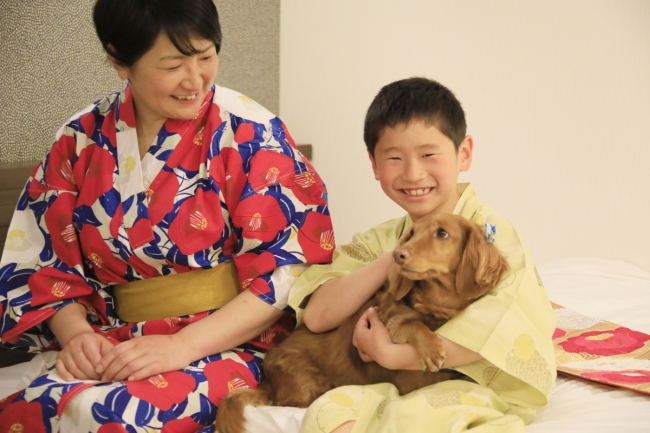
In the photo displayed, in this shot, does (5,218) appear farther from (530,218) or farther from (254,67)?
(530,218)

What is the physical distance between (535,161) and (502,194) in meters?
0.18

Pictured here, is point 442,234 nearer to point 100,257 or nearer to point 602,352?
point 602,352

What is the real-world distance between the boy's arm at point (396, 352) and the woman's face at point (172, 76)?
0.65 m

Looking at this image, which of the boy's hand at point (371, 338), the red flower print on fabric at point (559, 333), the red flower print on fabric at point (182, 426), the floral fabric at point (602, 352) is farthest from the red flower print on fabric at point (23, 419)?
the red flower print on fabric at point (559, 333)

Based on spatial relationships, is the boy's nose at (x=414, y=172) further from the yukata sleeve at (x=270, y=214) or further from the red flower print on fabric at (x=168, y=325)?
the red flower print on fabric at (x=168, y=325)

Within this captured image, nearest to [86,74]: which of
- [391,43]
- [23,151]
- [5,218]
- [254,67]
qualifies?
[23,151]

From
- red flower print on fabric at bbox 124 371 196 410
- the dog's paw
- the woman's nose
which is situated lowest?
red flower print on fabric at bbox 124 371 196 410

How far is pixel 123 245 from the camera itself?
5.26 feet

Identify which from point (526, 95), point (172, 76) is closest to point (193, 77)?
point (172, 76)

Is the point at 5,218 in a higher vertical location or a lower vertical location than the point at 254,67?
lower

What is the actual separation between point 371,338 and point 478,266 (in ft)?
0.80

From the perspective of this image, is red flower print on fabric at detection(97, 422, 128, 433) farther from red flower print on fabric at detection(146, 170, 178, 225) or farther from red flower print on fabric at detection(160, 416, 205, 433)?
red flower print on fabric at detection(146, 170, 178, 225)

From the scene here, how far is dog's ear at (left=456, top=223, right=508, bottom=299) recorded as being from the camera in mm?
1271

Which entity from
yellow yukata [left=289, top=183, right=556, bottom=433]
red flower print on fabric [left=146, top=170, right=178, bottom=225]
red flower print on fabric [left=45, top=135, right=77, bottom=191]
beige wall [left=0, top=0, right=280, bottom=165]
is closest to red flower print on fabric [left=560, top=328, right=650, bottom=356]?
yellow yukata [left=289, top=183, right=556, bottom=433]
